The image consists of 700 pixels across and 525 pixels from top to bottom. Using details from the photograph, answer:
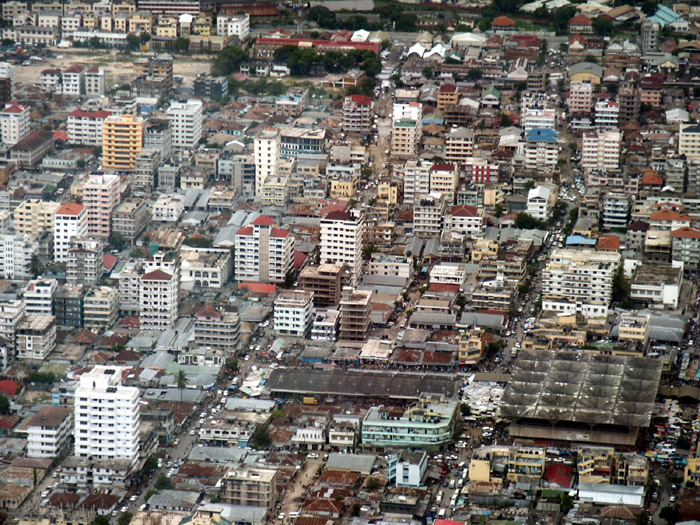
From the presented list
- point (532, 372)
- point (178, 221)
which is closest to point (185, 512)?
point (532, 372)

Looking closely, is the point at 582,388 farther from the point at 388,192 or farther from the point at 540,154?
the point at 540,154

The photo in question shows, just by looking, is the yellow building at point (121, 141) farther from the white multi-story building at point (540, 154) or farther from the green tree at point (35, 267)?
the white multi-story building at point (540, 154)

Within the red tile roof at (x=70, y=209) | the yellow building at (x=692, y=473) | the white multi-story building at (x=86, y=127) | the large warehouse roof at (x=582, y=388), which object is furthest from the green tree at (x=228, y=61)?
the yellow building at (x=692, y=473)

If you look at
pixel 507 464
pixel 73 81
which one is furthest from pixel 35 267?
pixel 73 81

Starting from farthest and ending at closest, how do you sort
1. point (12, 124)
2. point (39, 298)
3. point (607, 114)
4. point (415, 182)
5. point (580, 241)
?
point (607, 114), point (12, 124), point (415, 182), point (580, 241), point (39, 298)

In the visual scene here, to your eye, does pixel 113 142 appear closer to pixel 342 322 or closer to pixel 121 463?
pixel 342 322

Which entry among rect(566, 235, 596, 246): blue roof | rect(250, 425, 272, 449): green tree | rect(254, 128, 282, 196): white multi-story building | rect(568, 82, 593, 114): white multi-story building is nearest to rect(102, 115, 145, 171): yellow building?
rect(254, 128, 282, 196): white multi-story building
